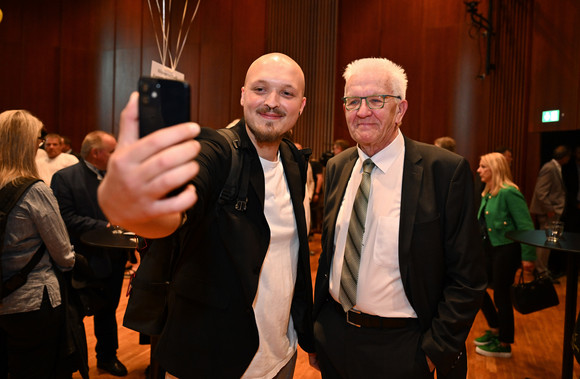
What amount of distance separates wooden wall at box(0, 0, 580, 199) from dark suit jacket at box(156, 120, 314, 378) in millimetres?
5381

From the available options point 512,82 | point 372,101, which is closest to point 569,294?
point 372,101

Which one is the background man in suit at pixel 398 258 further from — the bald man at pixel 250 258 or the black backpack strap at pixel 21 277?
the black backpack strap at pixel 21 277

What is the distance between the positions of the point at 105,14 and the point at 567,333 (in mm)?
10005

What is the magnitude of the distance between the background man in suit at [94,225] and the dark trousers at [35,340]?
0.74m

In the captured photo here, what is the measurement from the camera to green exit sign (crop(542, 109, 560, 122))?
5.66m

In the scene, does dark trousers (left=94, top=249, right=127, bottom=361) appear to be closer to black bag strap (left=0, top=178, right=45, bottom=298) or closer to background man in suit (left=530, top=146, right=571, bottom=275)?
black bag strap (left=0, top=178, right=45, bottom=298)

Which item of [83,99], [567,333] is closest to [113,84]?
[83,99]

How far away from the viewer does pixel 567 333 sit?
2.88 metres

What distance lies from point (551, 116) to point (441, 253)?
17.0 ft

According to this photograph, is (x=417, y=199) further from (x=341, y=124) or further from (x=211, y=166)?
(x=341, y=124)

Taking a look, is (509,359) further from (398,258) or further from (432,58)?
(432,58)

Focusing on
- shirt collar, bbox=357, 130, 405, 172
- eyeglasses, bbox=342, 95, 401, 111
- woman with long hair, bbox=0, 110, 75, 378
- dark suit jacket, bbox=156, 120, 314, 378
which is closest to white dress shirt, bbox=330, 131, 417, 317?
shirt collar, bbox=357, 130, 405, 172

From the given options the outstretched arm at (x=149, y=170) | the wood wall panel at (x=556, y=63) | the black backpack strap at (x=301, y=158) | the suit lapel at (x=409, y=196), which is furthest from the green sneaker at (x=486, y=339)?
the outstretched arm at (x=149, y=170)

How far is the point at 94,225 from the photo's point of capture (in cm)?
317
